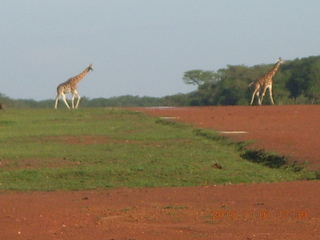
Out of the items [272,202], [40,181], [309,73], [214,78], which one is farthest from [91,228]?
[214,78]

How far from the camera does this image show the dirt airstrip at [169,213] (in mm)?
8117

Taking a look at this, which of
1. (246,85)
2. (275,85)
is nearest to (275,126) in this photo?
(275,85)

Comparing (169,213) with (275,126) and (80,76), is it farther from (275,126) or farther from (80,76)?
(80,76)

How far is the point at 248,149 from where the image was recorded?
17312 millimetres

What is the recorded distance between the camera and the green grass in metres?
13.5

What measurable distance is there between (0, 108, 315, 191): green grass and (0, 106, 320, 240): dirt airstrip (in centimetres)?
106

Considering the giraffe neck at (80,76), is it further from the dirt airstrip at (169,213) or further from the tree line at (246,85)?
the dirt airstrip at (169,213)

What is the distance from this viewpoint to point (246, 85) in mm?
48344

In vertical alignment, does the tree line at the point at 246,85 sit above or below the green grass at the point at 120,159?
above
